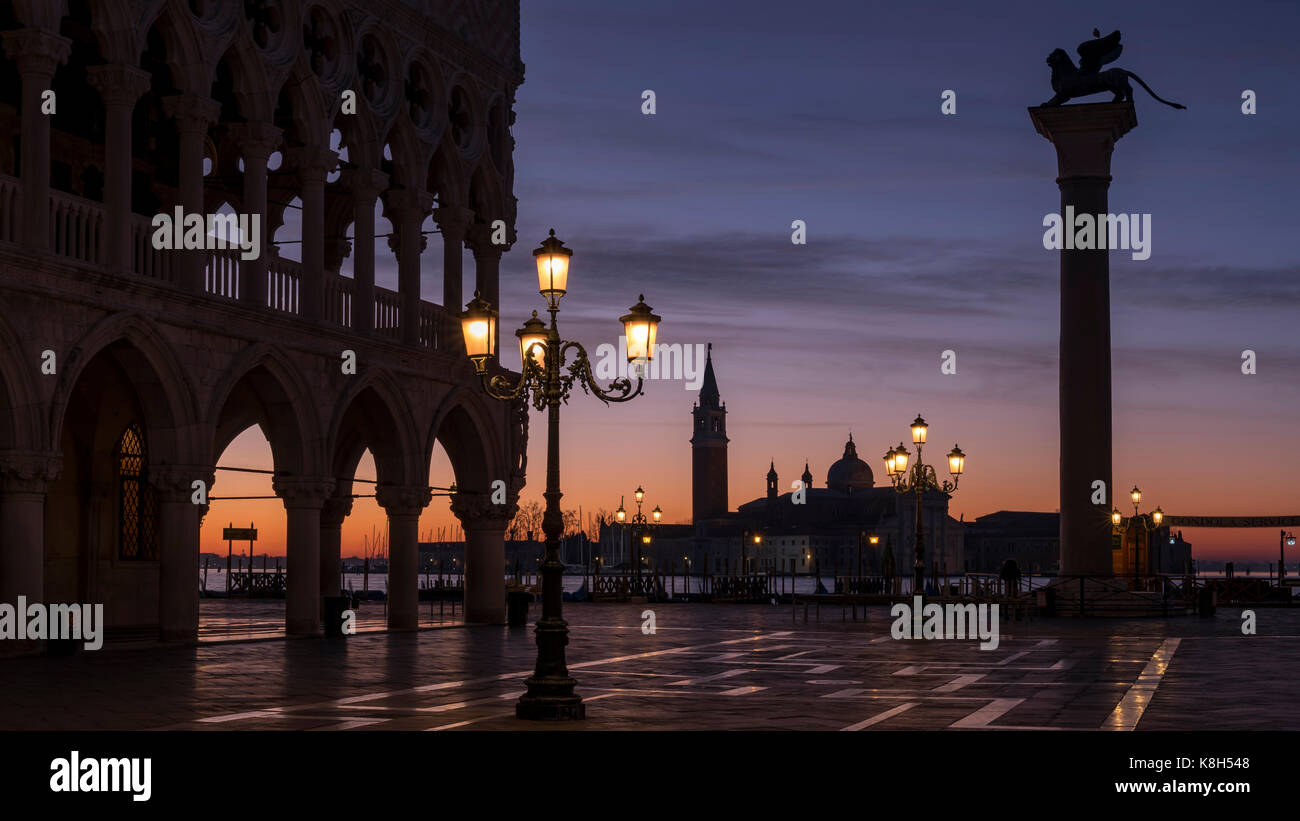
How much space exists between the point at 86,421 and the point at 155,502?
1.92 metres

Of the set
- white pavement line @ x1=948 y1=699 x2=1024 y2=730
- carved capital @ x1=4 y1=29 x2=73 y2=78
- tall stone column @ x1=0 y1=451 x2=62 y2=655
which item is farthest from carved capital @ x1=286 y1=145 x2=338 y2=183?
white pavement line @ x1=948 y1=699 x2=1024 y2=730

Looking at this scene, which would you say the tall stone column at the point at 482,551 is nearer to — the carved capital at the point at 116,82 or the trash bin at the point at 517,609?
the trash bin at the point at 517,609

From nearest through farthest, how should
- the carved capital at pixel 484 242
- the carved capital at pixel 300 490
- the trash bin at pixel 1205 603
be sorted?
the carved capital at pixel 300 490, the carved capital at pixel 484 242, the trash bin at pixel 1205 603

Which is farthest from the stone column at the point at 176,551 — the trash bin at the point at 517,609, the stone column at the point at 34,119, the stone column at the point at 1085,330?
the stone column at the point at 1085,330

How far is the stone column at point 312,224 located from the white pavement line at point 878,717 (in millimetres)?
13880

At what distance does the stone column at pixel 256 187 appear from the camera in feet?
82.7

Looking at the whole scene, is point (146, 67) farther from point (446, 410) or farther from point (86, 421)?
point (446, 410)

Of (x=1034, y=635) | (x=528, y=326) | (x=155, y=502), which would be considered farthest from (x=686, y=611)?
(x=528, y=326)

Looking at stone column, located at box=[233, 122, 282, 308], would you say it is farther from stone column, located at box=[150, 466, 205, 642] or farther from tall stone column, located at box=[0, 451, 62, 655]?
tall stone column, located at box=[0, 451, 62, 655]

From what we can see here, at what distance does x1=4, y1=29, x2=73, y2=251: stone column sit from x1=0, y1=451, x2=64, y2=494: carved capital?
2.68 meters

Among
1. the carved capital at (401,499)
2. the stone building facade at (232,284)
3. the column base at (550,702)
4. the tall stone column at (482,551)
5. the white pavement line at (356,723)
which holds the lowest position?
the white pavement line at (356,723)

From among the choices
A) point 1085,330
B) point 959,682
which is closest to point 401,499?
point 959,682

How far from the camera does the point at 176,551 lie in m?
23.9
